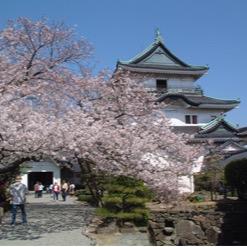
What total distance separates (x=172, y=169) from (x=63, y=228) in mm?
4224

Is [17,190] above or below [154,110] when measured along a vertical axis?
below

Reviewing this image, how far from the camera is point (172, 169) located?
14.6 metres

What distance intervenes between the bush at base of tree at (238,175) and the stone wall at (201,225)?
0.93m

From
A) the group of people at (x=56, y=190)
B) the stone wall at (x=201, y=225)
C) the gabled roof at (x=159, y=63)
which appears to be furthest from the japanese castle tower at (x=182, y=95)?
the stone wall at (x=201, y=225)

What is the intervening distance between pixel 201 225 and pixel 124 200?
603 cm

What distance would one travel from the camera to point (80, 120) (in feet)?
39.3

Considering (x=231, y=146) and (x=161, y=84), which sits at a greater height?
(x=161, y=84)

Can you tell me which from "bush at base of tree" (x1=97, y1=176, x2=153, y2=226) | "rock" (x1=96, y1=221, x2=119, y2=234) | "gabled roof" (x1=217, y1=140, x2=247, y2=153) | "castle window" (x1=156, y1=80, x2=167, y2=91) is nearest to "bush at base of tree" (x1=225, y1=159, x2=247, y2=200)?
"bush at base of tree" (x1=97, y1=176, x2=153, y2=226)

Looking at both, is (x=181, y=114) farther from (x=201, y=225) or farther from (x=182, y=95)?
(x=201, y=225)

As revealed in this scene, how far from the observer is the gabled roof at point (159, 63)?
3434cm

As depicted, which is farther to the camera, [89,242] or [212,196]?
[212,196]

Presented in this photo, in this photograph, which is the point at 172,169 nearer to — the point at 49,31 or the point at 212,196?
the point at 49,31

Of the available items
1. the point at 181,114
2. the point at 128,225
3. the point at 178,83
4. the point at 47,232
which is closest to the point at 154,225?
the point at 128,225

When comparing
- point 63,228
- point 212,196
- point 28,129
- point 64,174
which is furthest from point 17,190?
point 64,174
